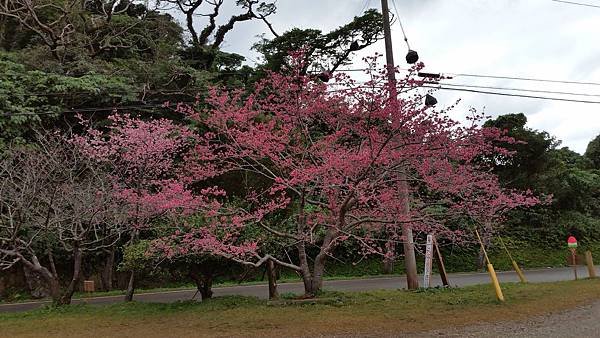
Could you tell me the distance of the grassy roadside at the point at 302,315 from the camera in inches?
308

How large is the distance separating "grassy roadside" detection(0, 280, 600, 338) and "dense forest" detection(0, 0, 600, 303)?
3.16ft

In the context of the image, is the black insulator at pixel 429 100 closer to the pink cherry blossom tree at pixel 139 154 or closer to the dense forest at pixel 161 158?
the dense forest at pixel 161 158

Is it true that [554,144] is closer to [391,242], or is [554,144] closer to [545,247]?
[545,247]

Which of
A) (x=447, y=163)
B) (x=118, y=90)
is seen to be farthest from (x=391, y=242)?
(x=118, y=90)

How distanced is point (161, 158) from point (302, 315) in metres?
7.77

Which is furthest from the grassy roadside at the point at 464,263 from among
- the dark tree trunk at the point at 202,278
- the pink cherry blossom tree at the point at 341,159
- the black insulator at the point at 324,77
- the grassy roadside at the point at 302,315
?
the black insulator at the point at 324,77

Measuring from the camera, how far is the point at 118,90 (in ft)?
63.5

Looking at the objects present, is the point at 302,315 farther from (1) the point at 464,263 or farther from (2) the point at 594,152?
(2) the point at 594,152

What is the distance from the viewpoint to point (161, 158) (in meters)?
14.3

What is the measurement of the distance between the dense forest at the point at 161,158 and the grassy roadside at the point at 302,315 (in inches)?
37.9

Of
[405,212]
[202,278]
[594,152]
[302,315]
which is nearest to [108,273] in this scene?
[202,278]

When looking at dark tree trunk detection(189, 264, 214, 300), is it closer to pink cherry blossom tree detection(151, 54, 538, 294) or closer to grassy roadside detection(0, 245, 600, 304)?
pink cherry blossom tree detection(151, 54, 538, 294)

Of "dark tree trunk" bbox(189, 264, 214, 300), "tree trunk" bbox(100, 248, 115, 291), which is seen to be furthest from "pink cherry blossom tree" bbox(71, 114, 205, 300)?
"tree trunk" bbox(100, 248, 115, 291)

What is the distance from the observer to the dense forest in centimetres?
1008
